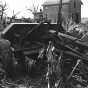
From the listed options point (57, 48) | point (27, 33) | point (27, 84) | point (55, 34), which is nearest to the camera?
point (27, 84)

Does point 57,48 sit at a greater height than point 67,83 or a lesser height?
greater

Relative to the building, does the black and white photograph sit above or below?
below

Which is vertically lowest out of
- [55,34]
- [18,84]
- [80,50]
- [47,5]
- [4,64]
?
[18,84]

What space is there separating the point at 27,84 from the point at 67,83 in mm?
1042

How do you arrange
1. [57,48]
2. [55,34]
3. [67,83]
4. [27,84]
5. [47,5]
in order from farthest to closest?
[47,5]
[55,34]
[57,48]
[27,84]
[67,83]

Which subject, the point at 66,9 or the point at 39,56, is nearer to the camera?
the point at 39,56

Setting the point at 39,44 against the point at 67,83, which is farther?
the point at 39,44

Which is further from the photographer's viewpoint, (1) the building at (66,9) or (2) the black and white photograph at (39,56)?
(1) the building at (66,9)

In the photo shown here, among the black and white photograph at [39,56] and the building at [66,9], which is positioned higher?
the building at [66,9]

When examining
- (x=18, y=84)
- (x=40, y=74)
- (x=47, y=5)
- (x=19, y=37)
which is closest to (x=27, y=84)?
(x=18, y=84)

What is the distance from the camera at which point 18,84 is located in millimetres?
5234

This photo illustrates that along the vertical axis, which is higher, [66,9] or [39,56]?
[66,9]

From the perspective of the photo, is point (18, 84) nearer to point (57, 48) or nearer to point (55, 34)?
point (57, 48)

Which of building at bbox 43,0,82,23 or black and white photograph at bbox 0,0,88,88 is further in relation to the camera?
building at bbox 43,0,82,23
